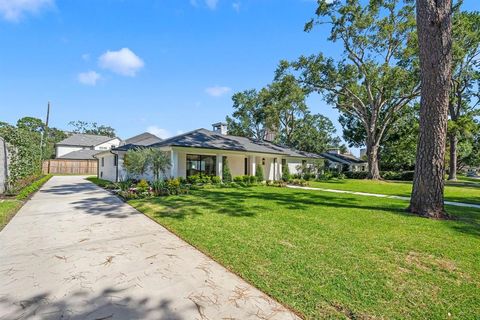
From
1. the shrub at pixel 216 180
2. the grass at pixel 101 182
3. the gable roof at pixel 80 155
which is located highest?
the gable roof at pixel 80 155

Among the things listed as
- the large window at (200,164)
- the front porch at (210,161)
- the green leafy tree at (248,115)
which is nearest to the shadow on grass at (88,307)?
the front porch at (210,161)

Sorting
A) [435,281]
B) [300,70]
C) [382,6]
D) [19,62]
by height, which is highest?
[382,6]

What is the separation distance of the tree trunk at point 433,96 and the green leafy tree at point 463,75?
55.6ft

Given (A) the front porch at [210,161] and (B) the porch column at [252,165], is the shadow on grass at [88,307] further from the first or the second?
(B) the porch column at [252,165]

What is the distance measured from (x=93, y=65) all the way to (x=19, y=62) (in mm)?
3799

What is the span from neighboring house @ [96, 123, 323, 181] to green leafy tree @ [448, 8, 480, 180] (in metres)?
17.4

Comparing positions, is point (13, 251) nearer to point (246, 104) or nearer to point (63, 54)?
point (63, 54)

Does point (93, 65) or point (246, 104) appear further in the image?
point (246, 104)

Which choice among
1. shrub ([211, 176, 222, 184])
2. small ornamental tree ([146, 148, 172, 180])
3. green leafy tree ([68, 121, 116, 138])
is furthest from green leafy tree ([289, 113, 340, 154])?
green leafy tree ([68, 121, 116, 138])

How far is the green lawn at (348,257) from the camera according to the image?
292 centimetres

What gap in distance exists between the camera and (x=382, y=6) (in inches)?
798

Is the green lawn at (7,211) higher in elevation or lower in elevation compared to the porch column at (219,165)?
lower

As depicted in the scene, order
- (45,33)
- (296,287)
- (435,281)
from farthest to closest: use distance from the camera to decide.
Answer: (45,33), (435,281), (296,287)

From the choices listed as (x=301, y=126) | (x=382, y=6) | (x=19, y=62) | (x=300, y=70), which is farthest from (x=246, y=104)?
(x=19, y=62)
